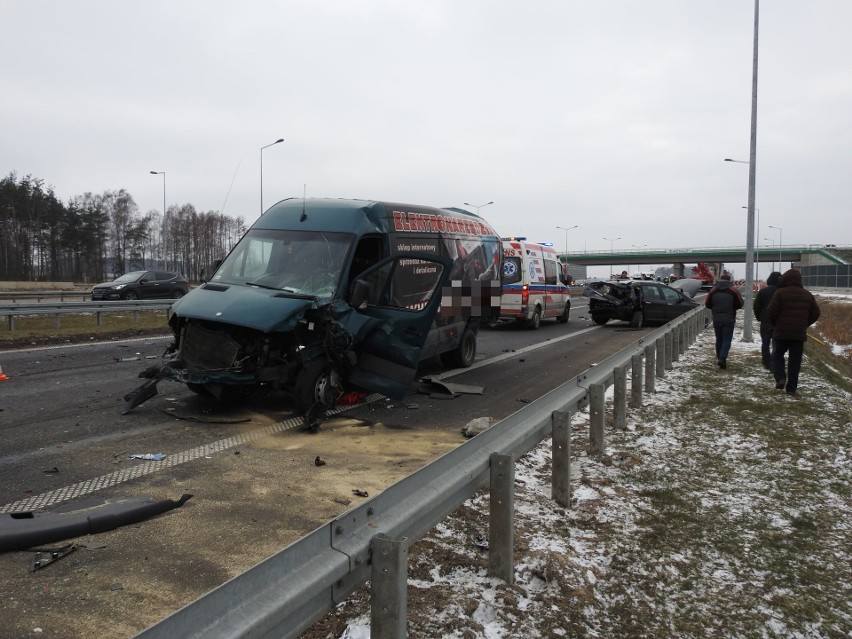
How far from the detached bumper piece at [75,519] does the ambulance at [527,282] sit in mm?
15579

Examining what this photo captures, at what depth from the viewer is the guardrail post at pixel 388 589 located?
2.46 m

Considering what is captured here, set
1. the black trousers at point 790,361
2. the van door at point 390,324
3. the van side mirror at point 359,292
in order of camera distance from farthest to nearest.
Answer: the black trousers at point 790,361, the van door at point 390,324, the van side mirror at point 359,292

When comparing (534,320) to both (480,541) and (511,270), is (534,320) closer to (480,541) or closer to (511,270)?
(511,270)

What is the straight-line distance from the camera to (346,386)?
26.2 ft

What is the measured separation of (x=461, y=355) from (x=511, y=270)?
28.4ft

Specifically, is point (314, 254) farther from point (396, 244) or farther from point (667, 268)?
point (667, 268)

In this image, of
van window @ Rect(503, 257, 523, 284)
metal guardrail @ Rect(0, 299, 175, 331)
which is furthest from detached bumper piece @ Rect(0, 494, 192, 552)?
van window @ Rect(503, 257, 523, 284)

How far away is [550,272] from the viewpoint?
886 inches

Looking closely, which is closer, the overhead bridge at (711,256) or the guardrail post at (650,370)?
the guardrail post at (650,370)

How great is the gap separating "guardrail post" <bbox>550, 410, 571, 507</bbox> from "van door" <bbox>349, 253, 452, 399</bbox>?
3155 millimetres

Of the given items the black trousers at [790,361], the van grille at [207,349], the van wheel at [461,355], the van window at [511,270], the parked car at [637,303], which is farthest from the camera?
the parked car at [637,303]

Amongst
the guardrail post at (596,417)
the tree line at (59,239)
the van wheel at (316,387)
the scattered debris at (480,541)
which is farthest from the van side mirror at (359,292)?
the tree line at (59,239)

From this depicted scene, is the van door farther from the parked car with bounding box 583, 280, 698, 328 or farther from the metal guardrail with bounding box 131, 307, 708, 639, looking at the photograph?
the parked car with bounding box 583, 280, 698, 328

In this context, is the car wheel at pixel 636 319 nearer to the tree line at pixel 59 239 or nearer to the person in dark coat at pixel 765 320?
the person in dark coat at pixel 765 320
